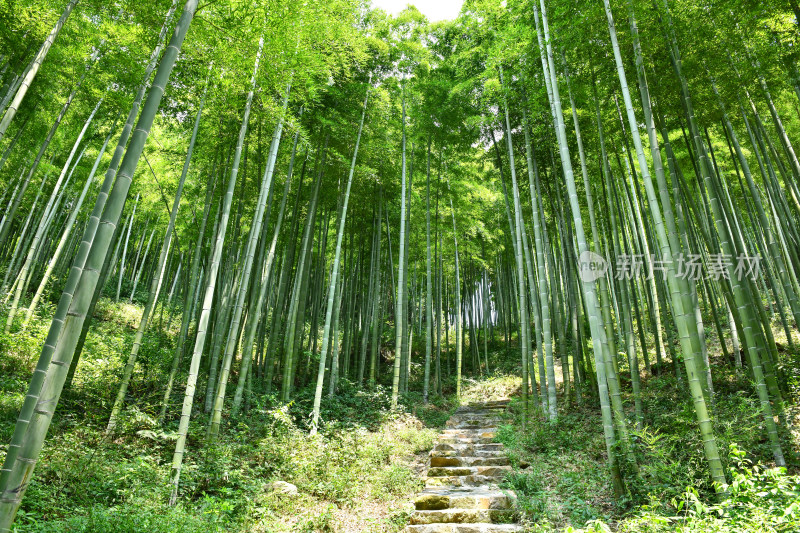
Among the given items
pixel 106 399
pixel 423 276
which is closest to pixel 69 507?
pixel 106 399

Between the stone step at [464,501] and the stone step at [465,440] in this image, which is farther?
the stone step at [465,440]

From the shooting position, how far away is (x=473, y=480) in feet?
14.5

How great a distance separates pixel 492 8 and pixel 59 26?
5.64 m

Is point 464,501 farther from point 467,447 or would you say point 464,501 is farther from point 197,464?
point 197,464

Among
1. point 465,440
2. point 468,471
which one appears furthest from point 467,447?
point 468,471

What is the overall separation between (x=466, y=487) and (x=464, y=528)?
101 centimetres

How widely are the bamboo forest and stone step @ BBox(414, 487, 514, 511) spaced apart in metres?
0.03

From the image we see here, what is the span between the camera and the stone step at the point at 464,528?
316 centimetres

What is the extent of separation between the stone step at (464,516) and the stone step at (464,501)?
0.14 m

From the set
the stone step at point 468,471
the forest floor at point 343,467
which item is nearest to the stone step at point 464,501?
the forest floor at point 343,467

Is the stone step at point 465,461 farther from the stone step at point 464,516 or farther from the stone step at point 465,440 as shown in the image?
the stone step at point 464,516

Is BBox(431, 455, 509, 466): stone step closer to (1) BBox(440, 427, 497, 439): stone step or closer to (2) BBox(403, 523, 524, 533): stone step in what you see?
(1) BBox(440, 427, 497, 439): stone step

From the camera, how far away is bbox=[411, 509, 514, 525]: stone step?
344cm

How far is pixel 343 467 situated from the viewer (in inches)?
176
